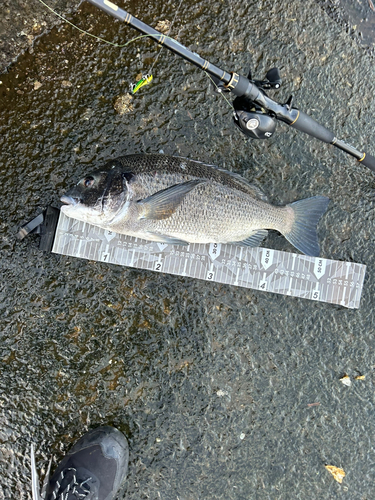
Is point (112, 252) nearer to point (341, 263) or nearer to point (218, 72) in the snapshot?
point (218, 72)

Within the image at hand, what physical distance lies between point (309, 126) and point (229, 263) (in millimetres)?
1117

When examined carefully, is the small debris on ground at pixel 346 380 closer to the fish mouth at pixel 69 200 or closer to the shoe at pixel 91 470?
the shoe at pixel 91 470

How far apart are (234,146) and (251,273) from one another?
40.4 inches

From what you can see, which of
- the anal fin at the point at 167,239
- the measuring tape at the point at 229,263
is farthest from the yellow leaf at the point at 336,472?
the anal fin at the point at 167,239

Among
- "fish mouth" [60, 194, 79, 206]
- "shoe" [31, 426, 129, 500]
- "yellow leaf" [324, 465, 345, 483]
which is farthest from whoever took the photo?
"yellow leaf" [324, 465, 345, 483]

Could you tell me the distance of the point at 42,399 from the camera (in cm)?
271

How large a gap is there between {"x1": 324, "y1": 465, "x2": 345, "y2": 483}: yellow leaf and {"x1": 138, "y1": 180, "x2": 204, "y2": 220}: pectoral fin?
2.39 m

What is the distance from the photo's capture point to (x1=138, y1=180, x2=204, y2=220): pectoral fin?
2268mm

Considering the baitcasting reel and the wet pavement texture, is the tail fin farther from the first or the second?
the baitcasting reel

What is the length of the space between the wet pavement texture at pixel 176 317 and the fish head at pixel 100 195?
18.6 inches

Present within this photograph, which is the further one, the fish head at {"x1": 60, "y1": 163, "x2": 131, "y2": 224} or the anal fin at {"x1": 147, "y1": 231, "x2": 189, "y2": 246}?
the anal fin at {"x1": 147, "y1": 231, "x2": 189, "y2": 246}

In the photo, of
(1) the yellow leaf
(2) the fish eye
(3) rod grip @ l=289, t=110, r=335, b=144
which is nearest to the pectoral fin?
(2) the fish eye

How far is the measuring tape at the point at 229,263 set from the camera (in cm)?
263

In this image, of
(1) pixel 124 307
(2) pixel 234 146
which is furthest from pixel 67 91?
(1) pixel 124 307
